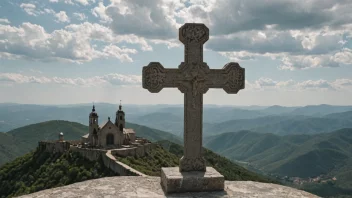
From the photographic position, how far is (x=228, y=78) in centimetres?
912

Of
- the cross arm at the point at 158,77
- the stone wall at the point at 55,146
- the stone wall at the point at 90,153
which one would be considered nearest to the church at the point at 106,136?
the stone wall at the point at 55,146

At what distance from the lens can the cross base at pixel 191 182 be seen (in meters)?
7.62

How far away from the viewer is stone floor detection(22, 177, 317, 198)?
7273 mm

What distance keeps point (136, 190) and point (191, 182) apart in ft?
4.29

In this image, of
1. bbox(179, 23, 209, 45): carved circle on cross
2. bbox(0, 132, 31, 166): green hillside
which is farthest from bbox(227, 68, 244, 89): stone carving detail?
bbox(0, 132, 31, 166): green hillside

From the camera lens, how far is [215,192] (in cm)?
774

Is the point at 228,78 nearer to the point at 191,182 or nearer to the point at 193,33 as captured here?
the point at 193,33

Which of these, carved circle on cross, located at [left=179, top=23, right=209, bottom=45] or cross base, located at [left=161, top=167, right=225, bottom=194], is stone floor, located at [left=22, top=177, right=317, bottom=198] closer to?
cross base, located at [left=161, top=167, right=225, bottom=194]

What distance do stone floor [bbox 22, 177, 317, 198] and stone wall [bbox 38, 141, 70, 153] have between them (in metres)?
37.9

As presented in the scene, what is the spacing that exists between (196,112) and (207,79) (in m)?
0.95

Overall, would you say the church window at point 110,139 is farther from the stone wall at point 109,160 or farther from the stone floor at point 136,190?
the stone floor at point 136,190

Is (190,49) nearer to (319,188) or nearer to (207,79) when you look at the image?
(207,79)

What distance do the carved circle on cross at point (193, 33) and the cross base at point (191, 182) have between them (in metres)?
Result: 3.49

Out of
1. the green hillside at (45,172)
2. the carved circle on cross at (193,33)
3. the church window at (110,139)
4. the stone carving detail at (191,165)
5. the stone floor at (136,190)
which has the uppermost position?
the carved circle on cross at (193,33)
